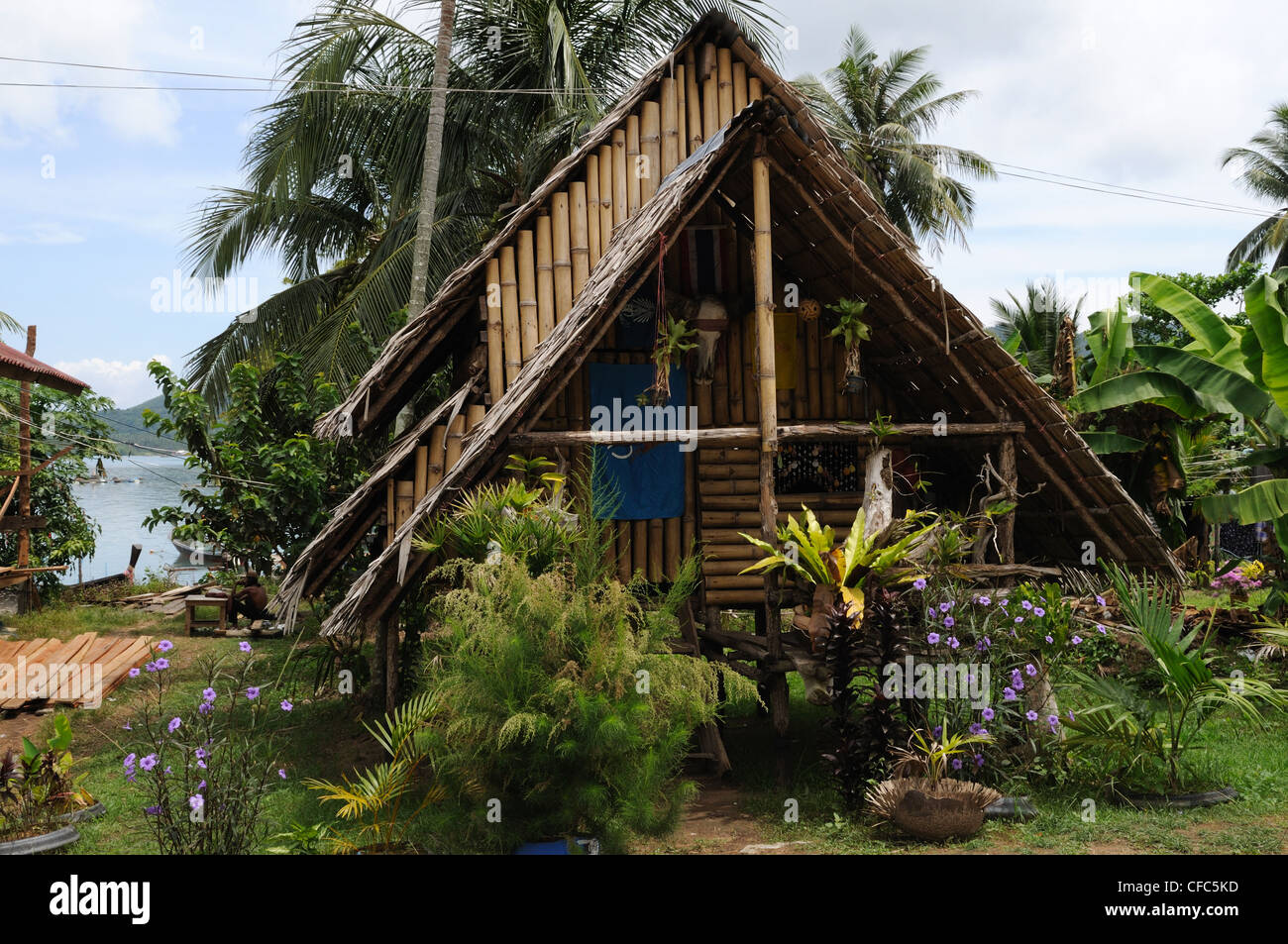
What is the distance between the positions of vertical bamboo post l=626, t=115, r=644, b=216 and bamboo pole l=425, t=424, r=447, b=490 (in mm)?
2913

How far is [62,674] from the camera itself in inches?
404

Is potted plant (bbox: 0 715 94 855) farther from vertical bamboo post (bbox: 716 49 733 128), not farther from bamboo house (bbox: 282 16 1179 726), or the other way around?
vertical bamboo post (bbox: 716 49 733 128)

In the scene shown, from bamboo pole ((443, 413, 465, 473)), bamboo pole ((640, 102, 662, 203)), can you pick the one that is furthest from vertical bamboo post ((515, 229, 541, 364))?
bamboo pole ((640, 102, 662, 203))

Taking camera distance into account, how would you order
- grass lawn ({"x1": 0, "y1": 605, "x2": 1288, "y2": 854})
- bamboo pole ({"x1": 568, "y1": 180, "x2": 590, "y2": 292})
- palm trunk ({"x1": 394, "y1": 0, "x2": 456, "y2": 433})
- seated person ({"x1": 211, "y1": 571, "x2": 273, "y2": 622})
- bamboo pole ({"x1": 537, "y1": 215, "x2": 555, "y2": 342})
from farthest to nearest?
seated person ({"x1": 211, "y1": 571, "x2": 273, "y2": 622})
palm trunk ({"x1": 394, "y1": 0, "x2": 456, "y2": 433})
bamboo pole ({"x1": 568, "y1": 180, "x2": 590, "y2": 292})
bamboo pole ({"x1": 537, "y1": 215, "x2": 555, "y2": 342})
grass lawn ({"x1": 0, "y1": 605, "x2": 1288, "y2": 854})

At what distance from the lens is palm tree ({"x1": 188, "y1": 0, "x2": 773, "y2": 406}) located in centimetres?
1509

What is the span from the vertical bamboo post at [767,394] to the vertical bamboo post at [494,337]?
2292 mm

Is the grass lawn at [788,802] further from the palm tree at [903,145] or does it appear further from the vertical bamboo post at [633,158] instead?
the palm tree at [903,145]

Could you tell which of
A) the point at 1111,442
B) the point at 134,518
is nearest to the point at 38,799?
the point at 1111,442

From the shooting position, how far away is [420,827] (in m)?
5.85

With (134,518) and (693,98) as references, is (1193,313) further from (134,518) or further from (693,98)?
(134,518)

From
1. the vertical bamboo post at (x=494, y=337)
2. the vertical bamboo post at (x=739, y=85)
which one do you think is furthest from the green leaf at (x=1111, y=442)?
the vertical bamboo post at (x=494, y=337)

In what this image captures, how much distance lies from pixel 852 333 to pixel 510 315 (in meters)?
2.93

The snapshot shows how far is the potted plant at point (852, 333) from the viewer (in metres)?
8.53
